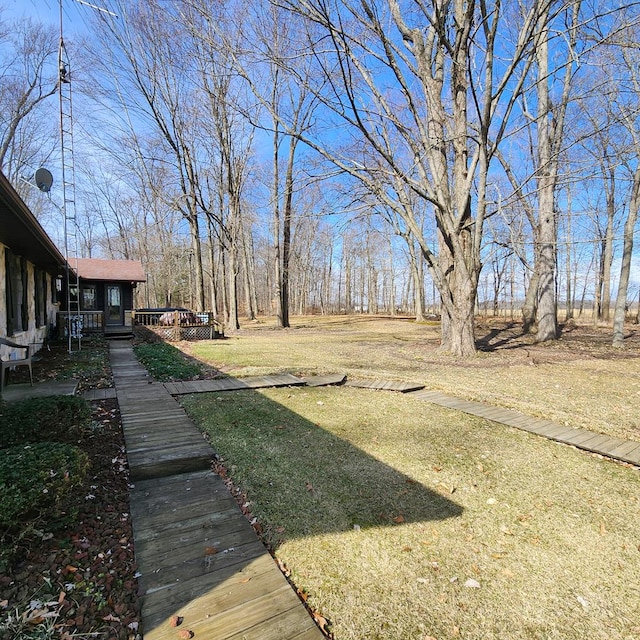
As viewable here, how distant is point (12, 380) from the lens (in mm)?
6293

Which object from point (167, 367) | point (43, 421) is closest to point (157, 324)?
point (167, 367)

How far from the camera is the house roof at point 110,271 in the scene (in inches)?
666

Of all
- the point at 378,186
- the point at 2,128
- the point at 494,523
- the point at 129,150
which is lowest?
the point at 494,523

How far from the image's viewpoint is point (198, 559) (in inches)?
81.7

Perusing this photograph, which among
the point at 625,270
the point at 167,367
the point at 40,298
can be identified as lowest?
the point at 167,367

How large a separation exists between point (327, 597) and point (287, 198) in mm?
19229

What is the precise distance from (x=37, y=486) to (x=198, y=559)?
104cm

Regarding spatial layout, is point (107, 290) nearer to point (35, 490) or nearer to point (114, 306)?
point (114, 306)

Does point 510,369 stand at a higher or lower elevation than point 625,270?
lower

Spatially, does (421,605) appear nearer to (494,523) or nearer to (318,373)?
(494,523)

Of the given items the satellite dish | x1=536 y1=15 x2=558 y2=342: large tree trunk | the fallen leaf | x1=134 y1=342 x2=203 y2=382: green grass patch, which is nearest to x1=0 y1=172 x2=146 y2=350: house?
the satellite dish

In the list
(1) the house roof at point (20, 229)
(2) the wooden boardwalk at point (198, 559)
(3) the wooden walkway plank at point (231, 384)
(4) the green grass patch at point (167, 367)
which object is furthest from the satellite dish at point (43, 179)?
(2) the wooden boardwalk at point (198, 559)

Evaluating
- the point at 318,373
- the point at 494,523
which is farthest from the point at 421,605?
the point at 318,373

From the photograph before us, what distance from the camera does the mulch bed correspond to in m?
1.63
